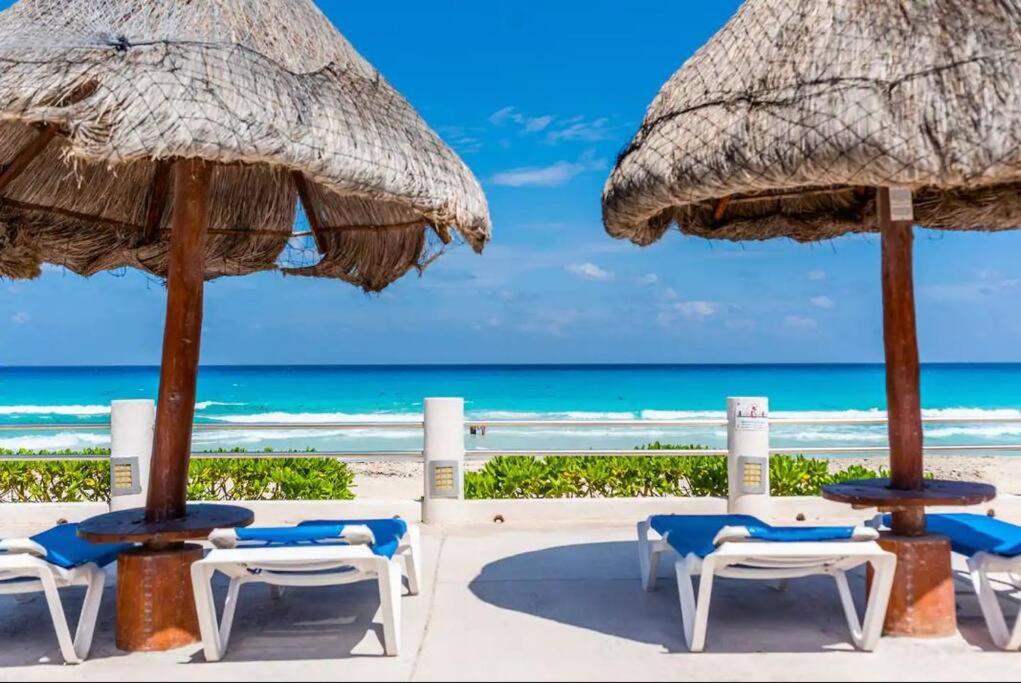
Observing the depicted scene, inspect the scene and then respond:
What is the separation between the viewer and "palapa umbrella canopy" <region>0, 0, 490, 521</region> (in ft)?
10.2

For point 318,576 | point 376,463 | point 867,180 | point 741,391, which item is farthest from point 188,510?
point 741,391

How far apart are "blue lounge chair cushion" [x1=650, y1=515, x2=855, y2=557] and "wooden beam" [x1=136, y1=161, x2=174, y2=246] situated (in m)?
3.27

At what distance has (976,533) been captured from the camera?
4.02m

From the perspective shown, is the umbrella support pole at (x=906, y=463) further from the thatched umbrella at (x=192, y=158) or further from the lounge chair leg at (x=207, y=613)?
the lounge chair leg at (x=207, y=613)

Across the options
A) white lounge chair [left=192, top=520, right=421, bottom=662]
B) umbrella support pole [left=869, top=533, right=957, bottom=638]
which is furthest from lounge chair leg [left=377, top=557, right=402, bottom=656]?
umbrella support pole [left=869, top=533, right=957, bottom=638]

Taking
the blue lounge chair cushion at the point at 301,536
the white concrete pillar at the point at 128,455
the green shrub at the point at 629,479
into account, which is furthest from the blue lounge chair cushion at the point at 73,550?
the green shrub at the point at 629,479

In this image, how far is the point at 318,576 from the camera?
3650 millimetres

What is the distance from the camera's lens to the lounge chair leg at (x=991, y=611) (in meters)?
3.48

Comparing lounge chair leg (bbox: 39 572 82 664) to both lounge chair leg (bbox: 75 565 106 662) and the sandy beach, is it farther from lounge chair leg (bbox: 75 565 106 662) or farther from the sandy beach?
the sandy beach

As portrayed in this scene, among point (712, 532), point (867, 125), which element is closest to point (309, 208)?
point (712, 532)

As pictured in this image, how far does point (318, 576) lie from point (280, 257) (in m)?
2.34

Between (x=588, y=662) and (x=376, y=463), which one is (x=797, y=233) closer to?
(x=588, y=662)

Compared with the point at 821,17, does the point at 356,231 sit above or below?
below

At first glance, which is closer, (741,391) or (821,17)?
(821,17)
